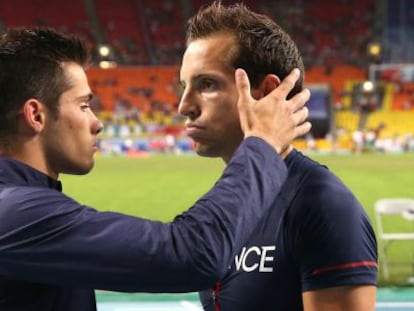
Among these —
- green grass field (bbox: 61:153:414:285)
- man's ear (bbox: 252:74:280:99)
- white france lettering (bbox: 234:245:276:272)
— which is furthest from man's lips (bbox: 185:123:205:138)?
green grass field (bbox: 61:153:414:285)

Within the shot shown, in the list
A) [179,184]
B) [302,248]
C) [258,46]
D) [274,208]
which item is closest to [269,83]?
[258,46]

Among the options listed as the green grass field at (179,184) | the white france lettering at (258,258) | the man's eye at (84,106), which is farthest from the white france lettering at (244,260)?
the green grass field at (179,184)

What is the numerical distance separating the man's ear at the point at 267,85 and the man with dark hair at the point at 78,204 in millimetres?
136

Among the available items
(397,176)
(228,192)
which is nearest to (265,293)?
(228,192)

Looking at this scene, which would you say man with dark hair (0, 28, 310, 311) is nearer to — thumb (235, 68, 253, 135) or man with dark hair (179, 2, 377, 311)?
thumb (235, 68, 253, 135)

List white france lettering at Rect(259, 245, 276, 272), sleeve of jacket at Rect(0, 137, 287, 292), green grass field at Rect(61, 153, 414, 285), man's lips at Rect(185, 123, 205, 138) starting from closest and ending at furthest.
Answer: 1. sleeve of jacket at Rect(0, 137, 287, 292)
2. white france lettering at Rect(259, 245, 276, 272)
3. man's lips at Rect(185, 123, 205, 138)
4. green grass field at Rect(61, 153, 414, 285)

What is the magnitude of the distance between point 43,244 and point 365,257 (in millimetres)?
981

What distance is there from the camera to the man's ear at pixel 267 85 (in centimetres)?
211

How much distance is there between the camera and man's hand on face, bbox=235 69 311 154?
181cm

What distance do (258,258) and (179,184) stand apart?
1698cm

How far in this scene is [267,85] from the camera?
2.12 m

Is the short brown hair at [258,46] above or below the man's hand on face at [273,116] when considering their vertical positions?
above

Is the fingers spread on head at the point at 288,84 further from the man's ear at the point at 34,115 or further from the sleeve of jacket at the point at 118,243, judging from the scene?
the man's ear at the point at 34,115

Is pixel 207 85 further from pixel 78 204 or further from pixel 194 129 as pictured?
pixel 78 204
